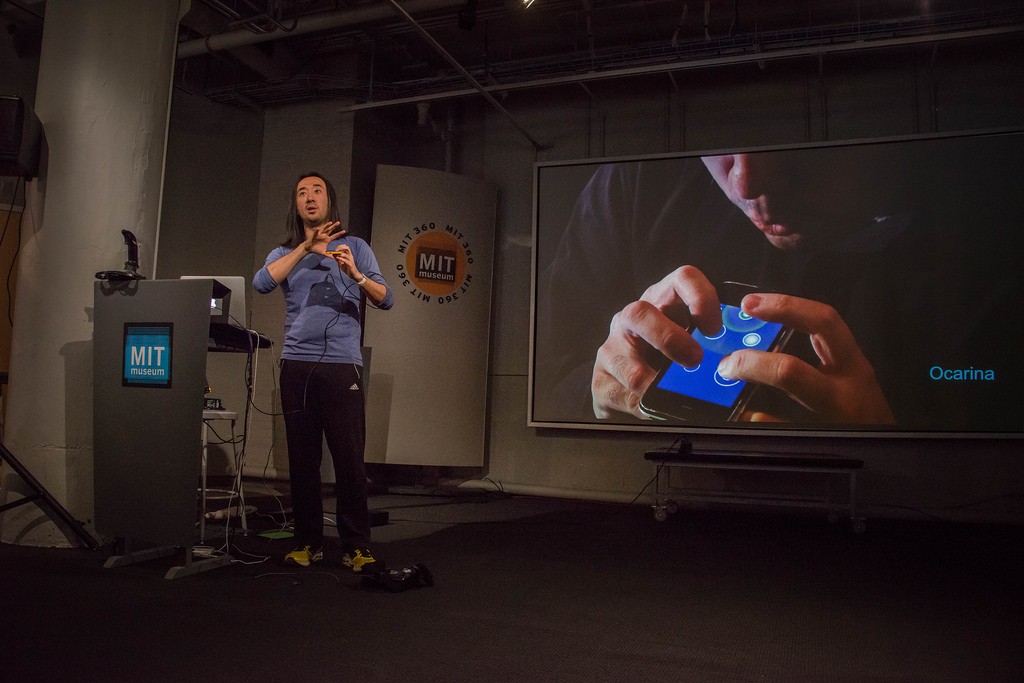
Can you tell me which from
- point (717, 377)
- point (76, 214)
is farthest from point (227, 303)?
point (717, 377)

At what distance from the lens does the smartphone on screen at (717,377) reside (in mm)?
5004

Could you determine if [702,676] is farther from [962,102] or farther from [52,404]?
[962,102]

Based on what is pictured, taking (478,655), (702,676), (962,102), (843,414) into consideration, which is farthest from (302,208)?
(962,102)

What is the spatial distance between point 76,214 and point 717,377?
387 cm

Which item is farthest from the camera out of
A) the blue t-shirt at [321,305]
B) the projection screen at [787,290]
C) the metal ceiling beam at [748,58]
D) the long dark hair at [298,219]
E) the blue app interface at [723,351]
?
the blue app interface at [723,351]

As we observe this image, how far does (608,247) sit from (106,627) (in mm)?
4150

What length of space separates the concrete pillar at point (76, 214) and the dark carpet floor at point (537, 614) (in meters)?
0.40

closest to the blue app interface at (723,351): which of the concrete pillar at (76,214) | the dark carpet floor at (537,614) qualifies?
the dark carpet floor at (537,614)

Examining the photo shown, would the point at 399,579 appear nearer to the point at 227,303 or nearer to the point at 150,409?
the point at 150,409

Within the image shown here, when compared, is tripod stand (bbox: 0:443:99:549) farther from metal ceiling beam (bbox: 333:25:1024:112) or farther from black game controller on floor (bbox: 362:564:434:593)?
metal ceiling beam (bbox: 333:25:1024:112)

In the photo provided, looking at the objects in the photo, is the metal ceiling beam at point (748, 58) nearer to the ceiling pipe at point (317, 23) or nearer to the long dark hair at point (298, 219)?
the ceiling pipe at point (317, 23)

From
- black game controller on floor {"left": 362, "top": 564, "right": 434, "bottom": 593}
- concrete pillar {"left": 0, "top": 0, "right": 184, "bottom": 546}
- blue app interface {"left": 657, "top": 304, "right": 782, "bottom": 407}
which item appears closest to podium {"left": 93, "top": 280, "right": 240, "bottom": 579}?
concrete pillar {"left": 0, "top": 0, "right": 184, "bottom": 546}

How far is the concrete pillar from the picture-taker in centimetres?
326

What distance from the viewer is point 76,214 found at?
10.9 feet
